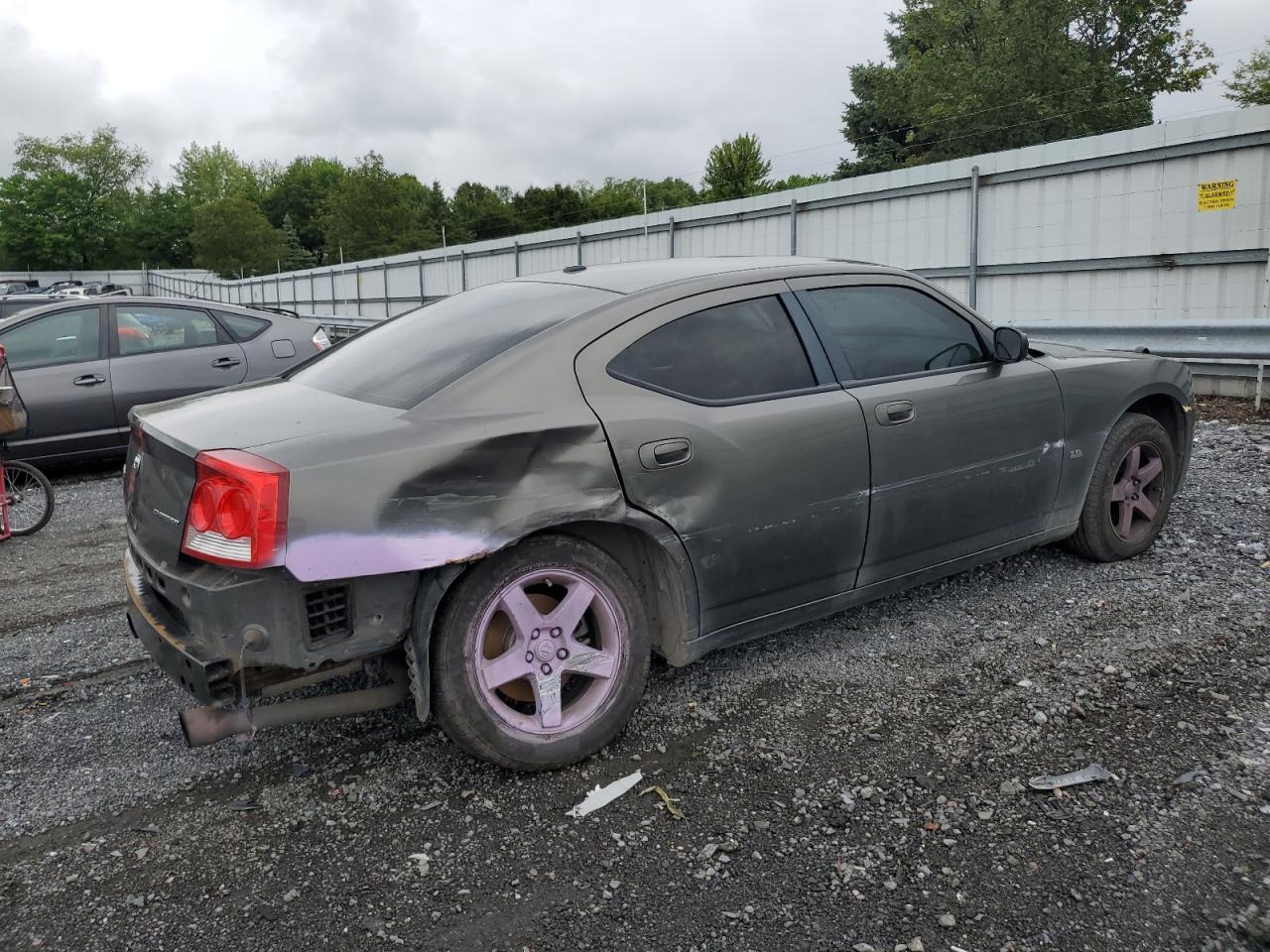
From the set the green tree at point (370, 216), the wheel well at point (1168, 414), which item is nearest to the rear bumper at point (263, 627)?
the wheel well at point (1168, 414)

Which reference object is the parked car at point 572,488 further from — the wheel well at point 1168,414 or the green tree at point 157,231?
the green tree at point 157,231

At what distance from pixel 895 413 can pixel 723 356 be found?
0.76 meters

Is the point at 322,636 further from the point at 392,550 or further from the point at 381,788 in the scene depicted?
the point at 381,788

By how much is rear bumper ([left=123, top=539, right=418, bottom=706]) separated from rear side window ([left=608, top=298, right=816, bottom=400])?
3.54ft

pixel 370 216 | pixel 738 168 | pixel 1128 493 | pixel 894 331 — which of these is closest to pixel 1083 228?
pixel 1128 493

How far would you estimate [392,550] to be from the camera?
107 inches

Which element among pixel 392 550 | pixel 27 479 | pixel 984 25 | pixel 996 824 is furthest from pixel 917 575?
pixel 984 25

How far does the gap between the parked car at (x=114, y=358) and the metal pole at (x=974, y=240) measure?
8115 mm

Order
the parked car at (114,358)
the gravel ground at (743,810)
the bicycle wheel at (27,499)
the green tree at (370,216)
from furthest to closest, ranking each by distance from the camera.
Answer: the green tree at (370,216)
the parked car at (114,358)
the bicycle wheel at (27,499)
the gravel ground at (743,810)

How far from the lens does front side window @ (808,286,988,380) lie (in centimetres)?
380

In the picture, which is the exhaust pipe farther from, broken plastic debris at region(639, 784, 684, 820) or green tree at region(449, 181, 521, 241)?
green tree at region(449, 181, 521, 241)

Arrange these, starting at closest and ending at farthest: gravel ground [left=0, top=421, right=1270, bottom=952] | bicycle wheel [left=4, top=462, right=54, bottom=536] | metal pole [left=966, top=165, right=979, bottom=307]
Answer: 1. gravel ground [left=0, top=421, right=1270, bottom=952]
2. bicycle wheel [left=4, top=462, right=54, bottom=536]
3. metal pole [left=966, top=165, right=979, bottom=307]

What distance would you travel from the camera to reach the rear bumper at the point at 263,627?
8.77 ft

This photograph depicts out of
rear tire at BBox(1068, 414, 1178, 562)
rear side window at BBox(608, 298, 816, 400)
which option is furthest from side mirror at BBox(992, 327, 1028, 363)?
rear side window at BBox(608, 298, 816, 400)
